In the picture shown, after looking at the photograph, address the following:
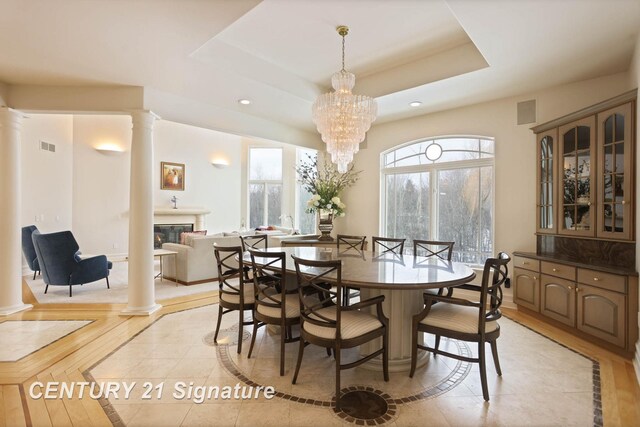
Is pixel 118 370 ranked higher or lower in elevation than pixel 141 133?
lower

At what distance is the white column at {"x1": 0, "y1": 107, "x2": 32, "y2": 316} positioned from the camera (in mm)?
3955

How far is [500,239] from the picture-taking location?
4.41 meters

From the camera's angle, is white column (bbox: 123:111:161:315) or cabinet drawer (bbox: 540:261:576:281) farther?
white column (bbox: 123:111:161:315)

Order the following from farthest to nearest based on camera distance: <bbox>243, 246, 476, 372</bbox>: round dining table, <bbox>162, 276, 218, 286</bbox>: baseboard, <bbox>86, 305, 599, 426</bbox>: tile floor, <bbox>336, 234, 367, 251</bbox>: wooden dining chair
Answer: <bbox>162, 276, 218, 286</bbox>: baseboard
<bbox>336, 234, 367, 251</bbox>: wooden dining chair
<bbox>243, 246, 476, 372</bbox>: round dining table
<bbox>86, 305, 599, 426</bbox>: tile floor

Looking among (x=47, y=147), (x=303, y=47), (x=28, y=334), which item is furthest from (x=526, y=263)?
(x=47, y=147)

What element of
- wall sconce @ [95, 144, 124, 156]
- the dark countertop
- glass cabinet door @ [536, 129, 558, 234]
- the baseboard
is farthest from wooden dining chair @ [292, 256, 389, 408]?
wall sconce @ [95, 144, 124, 156]

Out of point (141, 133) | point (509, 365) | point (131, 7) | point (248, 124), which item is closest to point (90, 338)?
point (141, 133)

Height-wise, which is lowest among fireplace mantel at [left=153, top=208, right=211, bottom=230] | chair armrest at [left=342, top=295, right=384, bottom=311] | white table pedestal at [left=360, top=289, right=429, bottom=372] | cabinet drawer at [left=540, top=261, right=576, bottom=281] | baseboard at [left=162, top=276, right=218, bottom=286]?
baseboard at [left=162, top=276, right=218, bottom=286]

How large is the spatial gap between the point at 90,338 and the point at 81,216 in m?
5.32

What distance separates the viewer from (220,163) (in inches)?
365

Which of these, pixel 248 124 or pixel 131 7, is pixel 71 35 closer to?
pixel 131 7

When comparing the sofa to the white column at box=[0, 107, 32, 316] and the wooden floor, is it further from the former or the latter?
the white column at box=[0, 107, 32, 316]

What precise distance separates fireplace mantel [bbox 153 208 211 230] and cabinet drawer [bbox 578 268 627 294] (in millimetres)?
8128

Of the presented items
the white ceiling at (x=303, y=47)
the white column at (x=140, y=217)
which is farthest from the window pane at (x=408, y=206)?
the white column at (x=140, y=217)
